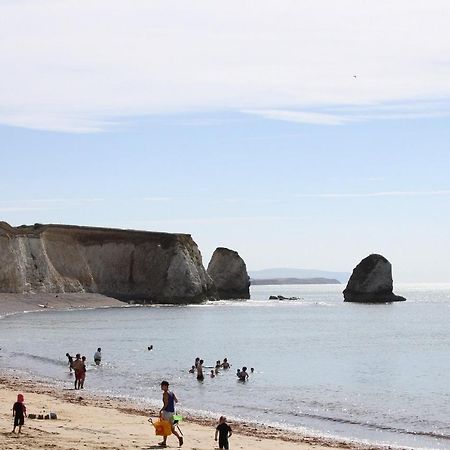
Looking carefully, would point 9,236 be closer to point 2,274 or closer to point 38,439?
point 2,274

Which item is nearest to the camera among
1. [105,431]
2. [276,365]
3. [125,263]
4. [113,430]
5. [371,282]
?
[105,431]

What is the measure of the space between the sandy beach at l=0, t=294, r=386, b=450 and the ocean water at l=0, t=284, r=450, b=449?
211 centimetres

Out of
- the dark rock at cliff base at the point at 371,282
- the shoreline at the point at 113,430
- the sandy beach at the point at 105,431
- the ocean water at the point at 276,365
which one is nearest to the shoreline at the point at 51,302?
the ocean water at the point at 276,365

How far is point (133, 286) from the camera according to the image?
431 ft

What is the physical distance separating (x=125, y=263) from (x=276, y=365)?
80.5m

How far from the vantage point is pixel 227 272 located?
156 metres

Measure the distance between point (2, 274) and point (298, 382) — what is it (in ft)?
223

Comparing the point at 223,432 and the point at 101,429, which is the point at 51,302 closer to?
the point at 101,429

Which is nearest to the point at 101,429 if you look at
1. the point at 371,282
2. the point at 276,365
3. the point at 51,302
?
the point at 276,365

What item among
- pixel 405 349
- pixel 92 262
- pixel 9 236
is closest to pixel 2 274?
pixel 9 236

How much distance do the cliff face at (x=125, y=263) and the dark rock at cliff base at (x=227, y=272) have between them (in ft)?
55.7

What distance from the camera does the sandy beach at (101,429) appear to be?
20.7 metres

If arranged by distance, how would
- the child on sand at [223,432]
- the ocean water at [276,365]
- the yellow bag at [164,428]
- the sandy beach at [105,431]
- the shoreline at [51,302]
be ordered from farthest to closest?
the shoreline at [51,302]
the ocean water at [276,365]
the yellow bag at [164,428]
the child on sand at [223,432]
the sandy beach at [105,431]

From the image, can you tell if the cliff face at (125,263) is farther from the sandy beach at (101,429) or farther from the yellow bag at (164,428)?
the yellow bag at (164,428)
